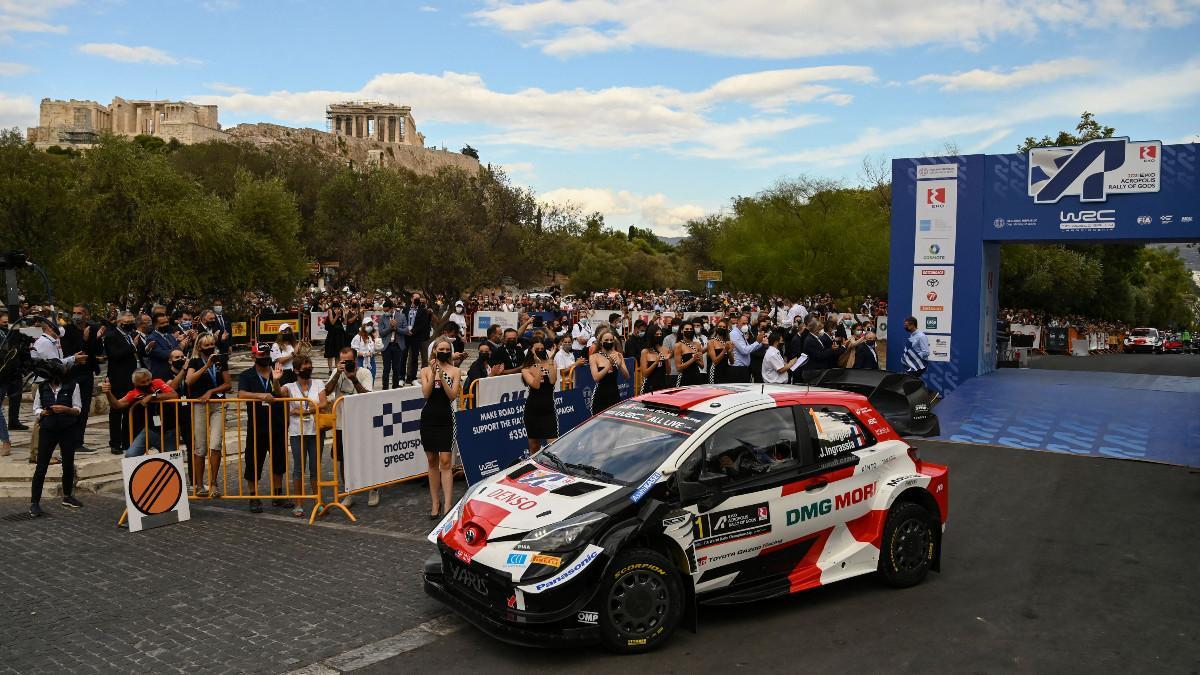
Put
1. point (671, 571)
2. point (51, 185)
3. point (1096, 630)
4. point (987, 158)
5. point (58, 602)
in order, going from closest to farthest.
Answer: point (671, 571)
point (1096, 630)
point (58, 602)
point (987, 158)
point (51, 185)

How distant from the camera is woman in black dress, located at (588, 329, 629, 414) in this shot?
1073 cm

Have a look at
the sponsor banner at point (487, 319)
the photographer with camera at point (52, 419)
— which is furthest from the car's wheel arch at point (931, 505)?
the sponsor banner at point (487, 319)

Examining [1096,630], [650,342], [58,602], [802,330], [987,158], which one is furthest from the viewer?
[987,158]

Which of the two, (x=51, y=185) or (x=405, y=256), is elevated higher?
(x=51, y=185)

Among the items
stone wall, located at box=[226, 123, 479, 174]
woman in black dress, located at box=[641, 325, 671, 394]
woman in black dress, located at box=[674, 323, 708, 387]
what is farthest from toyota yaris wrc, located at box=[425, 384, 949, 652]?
stone wall, located at box=[226, 123, 479, 174]

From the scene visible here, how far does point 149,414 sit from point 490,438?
3.71 metres

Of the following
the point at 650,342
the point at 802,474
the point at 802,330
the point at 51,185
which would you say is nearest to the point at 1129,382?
the point at 802,330

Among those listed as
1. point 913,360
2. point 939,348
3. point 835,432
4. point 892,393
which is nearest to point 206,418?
point 835,432

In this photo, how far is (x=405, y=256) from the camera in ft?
117

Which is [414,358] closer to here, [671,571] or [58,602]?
[58,602]

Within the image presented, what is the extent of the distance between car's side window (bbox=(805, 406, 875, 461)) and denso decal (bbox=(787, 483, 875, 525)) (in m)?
0.31

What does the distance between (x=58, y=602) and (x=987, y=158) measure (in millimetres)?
18013

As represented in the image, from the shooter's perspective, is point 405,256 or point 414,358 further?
point 405,256

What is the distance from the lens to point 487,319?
112 feet
